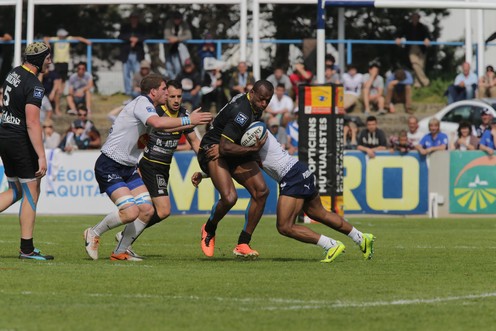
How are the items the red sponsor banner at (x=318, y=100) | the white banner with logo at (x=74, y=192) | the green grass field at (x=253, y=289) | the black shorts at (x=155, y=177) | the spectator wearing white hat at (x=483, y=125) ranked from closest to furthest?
the green grass field at (x=253, y=289) → the black shorts at (x=155, y=177) → the red sponsor banner at (x=318, y=100) → the white banner with logo at (x=74, y=192) → the spectator wearing white hat at (x=483, y=125)

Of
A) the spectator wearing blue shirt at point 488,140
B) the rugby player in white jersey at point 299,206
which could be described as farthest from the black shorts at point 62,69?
the rugby player in white jersey at point 299,206

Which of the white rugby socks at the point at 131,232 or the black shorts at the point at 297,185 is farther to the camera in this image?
the white rugby socks at the point at 131,232

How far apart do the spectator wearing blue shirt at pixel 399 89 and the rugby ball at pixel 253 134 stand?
17.9m

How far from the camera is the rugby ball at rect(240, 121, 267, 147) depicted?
12930mm

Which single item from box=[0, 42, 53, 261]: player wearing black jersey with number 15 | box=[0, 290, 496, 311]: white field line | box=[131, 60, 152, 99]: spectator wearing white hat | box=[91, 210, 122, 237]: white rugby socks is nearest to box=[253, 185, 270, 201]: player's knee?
box=[91, 210, 122, 237]: white rugby socks

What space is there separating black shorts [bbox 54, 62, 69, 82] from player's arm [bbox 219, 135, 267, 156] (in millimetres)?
17505

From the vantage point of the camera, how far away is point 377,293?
387 inches

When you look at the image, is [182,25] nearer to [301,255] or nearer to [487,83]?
[487,83]

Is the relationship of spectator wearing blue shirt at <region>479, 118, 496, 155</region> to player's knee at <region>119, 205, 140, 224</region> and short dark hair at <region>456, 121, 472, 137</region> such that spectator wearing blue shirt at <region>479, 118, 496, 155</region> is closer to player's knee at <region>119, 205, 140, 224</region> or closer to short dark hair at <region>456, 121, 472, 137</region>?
short dark hair at <region>456, 121, 472, 137</region>

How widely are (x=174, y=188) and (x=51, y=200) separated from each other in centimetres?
247

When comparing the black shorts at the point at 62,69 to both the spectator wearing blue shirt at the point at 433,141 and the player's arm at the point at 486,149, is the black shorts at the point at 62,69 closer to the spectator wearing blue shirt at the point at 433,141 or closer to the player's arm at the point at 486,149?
the spectator wearing blue shirt at the point at 433,141

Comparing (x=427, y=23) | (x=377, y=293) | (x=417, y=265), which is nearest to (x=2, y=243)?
(x=417, y=265)

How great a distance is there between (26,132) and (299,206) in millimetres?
2954

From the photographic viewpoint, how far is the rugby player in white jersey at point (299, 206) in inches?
506
